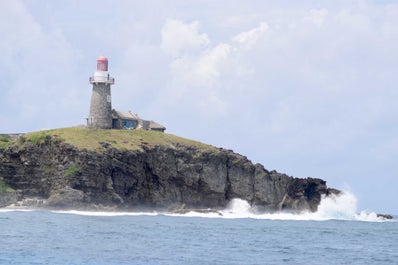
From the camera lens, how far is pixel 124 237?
64.4 metres

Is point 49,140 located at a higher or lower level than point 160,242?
higher

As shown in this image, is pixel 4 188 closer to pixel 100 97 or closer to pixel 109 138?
pixel 109 138

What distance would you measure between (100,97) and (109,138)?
9.95 meters

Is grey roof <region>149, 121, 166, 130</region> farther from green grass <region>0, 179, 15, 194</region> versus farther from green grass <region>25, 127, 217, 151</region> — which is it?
green grass <region>0, 179, 15, 194</region>

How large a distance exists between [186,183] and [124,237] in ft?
163

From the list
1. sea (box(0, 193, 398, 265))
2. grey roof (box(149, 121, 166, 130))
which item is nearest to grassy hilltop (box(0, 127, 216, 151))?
grey roof (box(149, 121, 166, 130))

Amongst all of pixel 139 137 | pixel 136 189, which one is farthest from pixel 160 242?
pixel 139 137

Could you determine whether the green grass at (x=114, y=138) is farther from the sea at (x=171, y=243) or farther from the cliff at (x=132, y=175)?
the sea at (x=171, y=243)

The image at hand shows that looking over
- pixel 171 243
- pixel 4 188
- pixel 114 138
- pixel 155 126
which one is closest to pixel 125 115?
pixel 155 126

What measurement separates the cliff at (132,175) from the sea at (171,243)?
15073mm

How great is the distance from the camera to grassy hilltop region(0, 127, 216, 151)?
109750mm

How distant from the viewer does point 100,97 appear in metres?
123

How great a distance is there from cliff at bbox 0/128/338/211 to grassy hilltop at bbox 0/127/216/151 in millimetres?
140

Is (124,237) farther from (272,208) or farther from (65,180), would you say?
(272,208)
